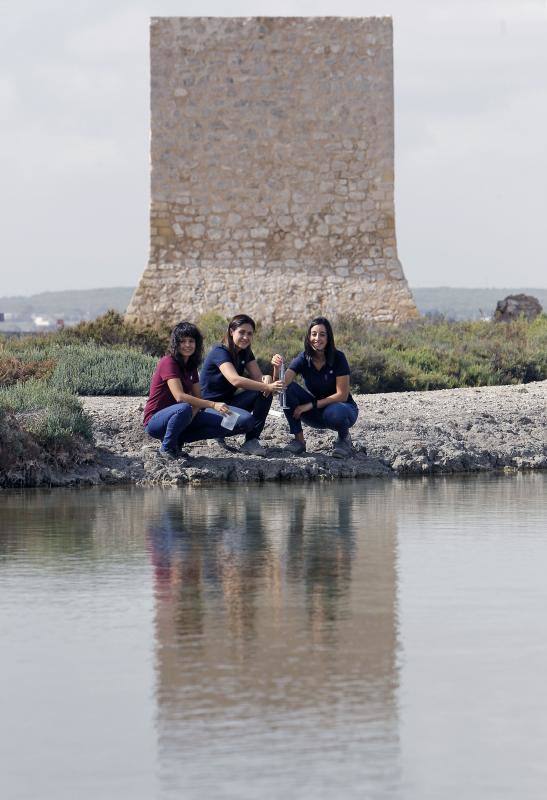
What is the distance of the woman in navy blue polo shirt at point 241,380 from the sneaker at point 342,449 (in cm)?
63

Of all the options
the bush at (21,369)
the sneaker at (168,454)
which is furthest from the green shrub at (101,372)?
the sneaker at (168,454)

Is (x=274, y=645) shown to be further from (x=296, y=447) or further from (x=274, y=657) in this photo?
(x=296, y=447)

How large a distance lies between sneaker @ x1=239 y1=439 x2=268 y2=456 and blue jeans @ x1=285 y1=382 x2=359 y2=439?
0.34 m

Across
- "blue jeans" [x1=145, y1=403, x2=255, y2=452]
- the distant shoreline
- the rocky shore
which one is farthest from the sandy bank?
the distant shoreline

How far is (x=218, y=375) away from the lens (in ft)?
42.8

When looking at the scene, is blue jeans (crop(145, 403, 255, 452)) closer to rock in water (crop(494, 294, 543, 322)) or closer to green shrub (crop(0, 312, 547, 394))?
green shrub (crop(0, 312, 547, 394))

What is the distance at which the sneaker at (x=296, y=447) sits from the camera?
1336cm

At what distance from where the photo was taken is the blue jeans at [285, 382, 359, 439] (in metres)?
13.1

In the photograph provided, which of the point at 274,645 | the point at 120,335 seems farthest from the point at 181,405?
the point at 120,335

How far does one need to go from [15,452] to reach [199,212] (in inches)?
607

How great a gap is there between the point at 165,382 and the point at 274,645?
264 inches

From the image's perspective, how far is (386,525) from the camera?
989 centimetres

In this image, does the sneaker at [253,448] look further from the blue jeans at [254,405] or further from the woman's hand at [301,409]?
the woman's hand at [301,409]

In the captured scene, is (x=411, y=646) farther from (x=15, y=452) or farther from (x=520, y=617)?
(x=15, y=452)
